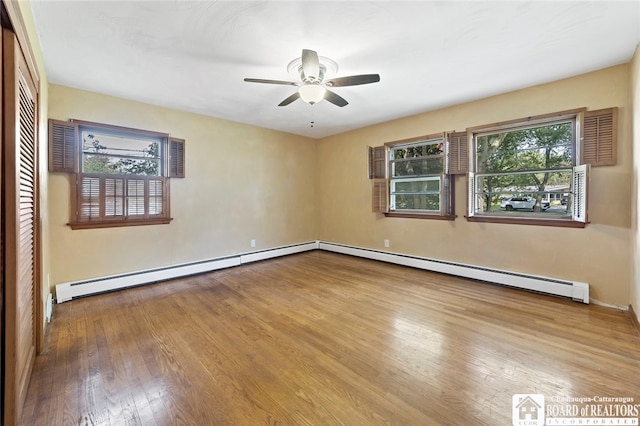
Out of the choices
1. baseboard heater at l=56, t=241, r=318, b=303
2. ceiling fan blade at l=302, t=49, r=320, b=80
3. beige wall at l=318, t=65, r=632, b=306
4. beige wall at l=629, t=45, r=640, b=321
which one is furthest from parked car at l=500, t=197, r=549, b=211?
baseboard heater at l=56, t=241, r=318, b=303

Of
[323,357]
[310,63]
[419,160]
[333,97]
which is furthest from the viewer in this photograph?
[419,160]

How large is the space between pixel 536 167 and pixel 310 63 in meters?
3.21

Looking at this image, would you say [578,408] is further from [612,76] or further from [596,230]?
[612,76]

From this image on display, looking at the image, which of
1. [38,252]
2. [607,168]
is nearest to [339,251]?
[607,168]

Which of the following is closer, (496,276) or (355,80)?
(355,80)

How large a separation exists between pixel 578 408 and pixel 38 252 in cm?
400

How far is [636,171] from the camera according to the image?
2.63 m

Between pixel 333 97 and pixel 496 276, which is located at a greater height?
pixel 333 97

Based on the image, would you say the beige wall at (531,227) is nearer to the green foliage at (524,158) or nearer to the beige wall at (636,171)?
the beige wall at (636,171)

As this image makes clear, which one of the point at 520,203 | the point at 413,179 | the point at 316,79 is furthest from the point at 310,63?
the point at 520,203

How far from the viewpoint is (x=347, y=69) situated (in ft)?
9.68

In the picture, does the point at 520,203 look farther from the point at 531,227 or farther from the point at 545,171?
the point at 545,171

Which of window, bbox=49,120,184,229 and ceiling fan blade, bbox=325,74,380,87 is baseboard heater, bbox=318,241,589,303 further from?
window, bbox=49,120,184,229

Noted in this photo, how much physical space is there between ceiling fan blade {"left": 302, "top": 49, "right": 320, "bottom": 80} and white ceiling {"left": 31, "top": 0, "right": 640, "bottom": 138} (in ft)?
0.68
